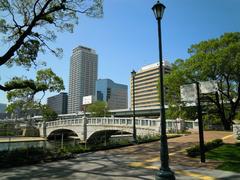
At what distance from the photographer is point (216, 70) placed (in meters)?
35.5

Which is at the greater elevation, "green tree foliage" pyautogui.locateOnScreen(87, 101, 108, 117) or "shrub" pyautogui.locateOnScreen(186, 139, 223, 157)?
"green tree foliage" pyautogui.locateOnScreen(87, 101, 108, 117)

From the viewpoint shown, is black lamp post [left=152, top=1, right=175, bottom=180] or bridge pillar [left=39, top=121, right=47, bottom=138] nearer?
black lamp post [left=152, top=1, right=175, bottom=180]

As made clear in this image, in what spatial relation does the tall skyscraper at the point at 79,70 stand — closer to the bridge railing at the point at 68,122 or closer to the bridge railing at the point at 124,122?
the bridge railing at the point at 68,122

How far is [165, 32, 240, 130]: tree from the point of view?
3437cm

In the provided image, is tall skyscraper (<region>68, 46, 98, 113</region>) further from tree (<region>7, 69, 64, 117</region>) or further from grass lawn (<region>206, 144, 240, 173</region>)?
grass lawn (<region>206, 144, 240, 173</region>)

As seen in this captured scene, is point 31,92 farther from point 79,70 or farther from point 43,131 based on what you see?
point 79,70

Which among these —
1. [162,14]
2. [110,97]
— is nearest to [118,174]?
[162,14]

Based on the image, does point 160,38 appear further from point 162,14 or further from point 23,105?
point 23,105

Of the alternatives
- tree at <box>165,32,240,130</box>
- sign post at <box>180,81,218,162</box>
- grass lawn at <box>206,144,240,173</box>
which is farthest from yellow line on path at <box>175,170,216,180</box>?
tree at <box>165,32,240,130</box>

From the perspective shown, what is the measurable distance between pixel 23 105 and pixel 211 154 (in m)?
53.8

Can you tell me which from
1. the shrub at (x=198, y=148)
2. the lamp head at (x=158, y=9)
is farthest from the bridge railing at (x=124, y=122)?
the lamp head at (x=158, y=9)

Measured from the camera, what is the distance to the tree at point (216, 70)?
34.4 metres

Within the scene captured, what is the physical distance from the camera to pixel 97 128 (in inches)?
1788

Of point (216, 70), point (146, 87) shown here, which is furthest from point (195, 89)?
point (146, 87)
